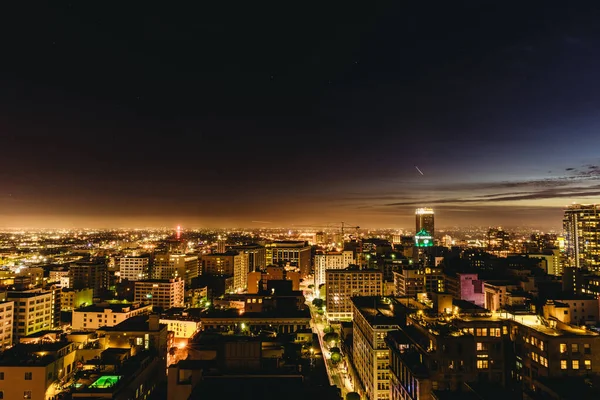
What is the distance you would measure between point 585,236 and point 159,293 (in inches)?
2858

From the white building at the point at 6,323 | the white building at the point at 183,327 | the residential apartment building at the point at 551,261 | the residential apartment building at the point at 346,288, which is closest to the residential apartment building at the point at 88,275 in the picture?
the white building at the point at 6,323

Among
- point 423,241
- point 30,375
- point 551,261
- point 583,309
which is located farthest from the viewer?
point 423,241

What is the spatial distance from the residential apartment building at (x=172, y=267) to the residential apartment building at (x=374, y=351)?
2022 inches

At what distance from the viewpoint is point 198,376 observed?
18625mm

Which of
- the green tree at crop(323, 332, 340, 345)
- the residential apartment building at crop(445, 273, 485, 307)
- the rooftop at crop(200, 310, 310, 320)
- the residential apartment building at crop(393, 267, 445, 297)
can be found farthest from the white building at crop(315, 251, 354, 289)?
the rooftop at crop(200, 310, 310, 320)

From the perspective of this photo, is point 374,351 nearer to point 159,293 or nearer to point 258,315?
point 258,315

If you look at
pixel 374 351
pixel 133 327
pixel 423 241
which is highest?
pixel 423 241

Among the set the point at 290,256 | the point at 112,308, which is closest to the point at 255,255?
the point at 290,256

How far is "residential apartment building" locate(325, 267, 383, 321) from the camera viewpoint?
55.3 m

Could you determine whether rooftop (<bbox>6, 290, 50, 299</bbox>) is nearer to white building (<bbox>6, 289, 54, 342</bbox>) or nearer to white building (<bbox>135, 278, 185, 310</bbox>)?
white building (<bbox>6, 289, 54, 342</bbox>)

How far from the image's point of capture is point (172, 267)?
78.3 metres

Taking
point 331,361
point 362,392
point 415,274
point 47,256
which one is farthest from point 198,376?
point 47,256

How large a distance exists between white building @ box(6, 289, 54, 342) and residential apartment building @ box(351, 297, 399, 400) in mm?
38350

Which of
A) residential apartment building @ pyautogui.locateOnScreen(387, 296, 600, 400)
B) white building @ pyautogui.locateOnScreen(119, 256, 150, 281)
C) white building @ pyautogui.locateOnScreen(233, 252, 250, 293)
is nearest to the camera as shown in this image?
residential apartment building @ pyautogui.locateOnScreen(387, 296, 600, 400)
